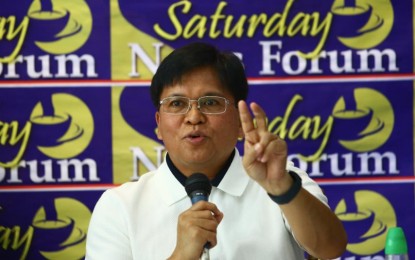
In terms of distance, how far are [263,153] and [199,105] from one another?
29 centimetres

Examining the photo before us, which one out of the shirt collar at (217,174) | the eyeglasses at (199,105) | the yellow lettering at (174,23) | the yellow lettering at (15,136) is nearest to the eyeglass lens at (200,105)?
the eyeglasses at (199,105)

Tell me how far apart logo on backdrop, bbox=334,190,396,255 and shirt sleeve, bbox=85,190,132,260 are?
3.86ft

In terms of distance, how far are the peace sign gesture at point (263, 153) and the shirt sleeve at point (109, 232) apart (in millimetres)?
392

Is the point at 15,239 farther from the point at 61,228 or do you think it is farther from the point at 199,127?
the point at 199,127

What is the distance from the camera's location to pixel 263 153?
1327mm

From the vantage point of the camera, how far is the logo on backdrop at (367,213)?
8.54ft

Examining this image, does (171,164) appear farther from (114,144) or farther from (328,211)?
(114,144)

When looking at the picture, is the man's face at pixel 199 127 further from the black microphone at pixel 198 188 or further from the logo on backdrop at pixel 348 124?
the logo on backdrop at pixel 348 124

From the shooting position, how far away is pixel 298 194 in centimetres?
138

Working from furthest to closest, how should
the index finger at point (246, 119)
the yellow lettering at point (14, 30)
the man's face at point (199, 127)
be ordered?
the yellow lettering at point (14, 30)
the man's face at point (199, 127)
the index finger at point (246, 119)

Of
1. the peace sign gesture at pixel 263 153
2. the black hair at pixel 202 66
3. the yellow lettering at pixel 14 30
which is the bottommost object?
the peace sign gesture at pixel 263 153

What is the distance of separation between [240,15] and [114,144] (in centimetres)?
63

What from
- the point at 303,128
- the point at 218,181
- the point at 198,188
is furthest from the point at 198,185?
the point at 303,128

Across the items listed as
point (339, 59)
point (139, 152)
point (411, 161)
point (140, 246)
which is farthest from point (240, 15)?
point (140, 246)
